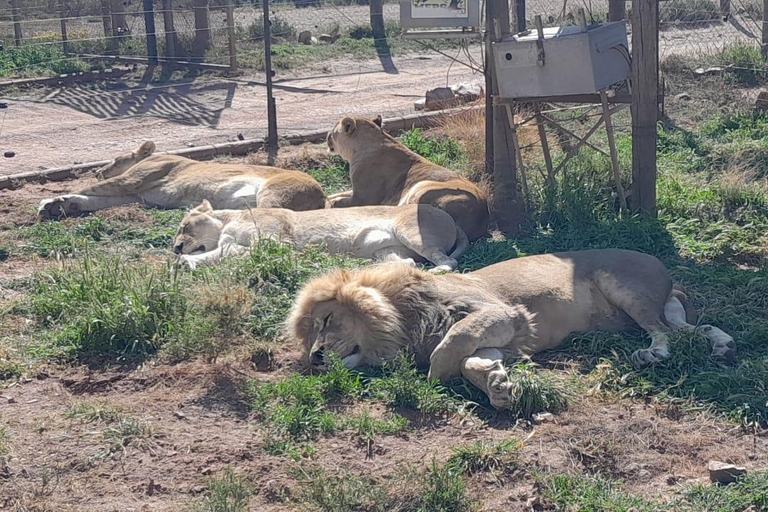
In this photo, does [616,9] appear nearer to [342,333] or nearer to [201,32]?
[342,333]

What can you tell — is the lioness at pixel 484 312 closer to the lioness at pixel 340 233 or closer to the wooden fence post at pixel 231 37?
the lioness at pixel 340 233

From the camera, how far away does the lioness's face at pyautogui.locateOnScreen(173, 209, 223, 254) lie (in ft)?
26.6

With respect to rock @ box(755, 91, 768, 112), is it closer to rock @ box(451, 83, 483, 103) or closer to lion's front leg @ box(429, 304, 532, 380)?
rock @ box(451, 83, 483, 103)

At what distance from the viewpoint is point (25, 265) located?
7840mm

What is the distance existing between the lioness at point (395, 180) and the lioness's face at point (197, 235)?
1758mm

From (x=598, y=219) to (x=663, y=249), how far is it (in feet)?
2.51

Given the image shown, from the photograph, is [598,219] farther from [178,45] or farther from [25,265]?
[178,45]

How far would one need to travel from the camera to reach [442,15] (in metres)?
10.1

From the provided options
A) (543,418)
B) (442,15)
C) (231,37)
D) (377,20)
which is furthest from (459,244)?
(377,20)

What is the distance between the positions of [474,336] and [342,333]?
74 centimetres

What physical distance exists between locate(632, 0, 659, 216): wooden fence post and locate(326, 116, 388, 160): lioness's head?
2824mm

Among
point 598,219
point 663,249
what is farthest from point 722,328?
point 598,219

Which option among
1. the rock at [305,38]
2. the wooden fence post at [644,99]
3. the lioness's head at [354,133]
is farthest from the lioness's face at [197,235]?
the rock at [305,38]

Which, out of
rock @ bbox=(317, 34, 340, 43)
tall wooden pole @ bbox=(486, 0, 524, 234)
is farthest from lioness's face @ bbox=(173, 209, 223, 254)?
rock @ bbox=(317, 34, 340, 43)
